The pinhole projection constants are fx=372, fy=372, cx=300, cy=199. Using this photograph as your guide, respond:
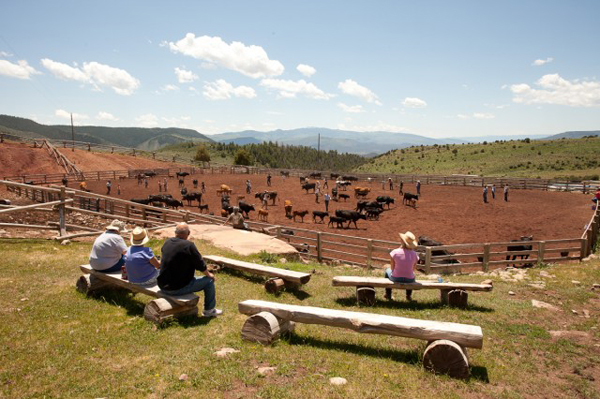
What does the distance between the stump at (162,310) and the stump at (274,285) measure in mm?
2377

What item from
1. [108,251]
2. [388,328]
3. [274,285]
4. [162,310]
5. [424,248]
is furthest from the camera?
[424,248]

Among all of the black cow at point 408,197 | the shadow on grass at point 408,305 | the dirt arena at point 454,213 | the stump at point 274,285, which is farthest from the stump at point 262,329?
the black cow at point 408,197

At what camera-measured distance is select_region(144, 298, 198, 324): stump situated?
5.76 meters

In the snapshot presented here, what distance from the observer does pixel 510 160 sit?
72000 millimetres

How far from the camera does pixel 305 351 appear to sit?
207 inches

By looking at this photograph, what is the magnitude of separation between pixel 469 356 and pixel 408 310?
219cm

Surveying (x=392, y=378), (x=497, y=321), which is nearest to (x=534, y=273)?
(x=497, y=321)

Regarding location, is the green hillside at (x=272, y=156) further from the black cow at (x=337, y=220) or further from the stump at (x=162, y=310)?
the stump at (x=162, y=310)

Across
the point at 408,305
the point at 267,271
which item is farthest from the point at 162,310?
the point at 408,305

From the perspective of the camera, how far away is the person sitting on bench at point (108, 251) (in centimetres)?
695

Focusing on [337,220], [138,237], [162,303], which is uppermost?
[138,237]

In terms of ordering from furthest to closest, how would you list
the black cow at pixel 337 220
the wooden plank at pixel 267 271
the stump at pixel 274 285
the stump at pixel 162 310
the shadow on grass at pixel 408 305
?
the black cow at pixel 337 220 → the stump at pixel 274 285 → the wooden plank at pixel 267 271 → the shadow on grass at pixel 408 305 → the stump at pixel 162 310

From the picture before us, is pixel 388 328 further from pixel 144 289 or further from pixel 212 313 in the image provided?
pixel 144 289

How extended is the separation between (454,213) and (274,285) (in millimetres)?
23733
